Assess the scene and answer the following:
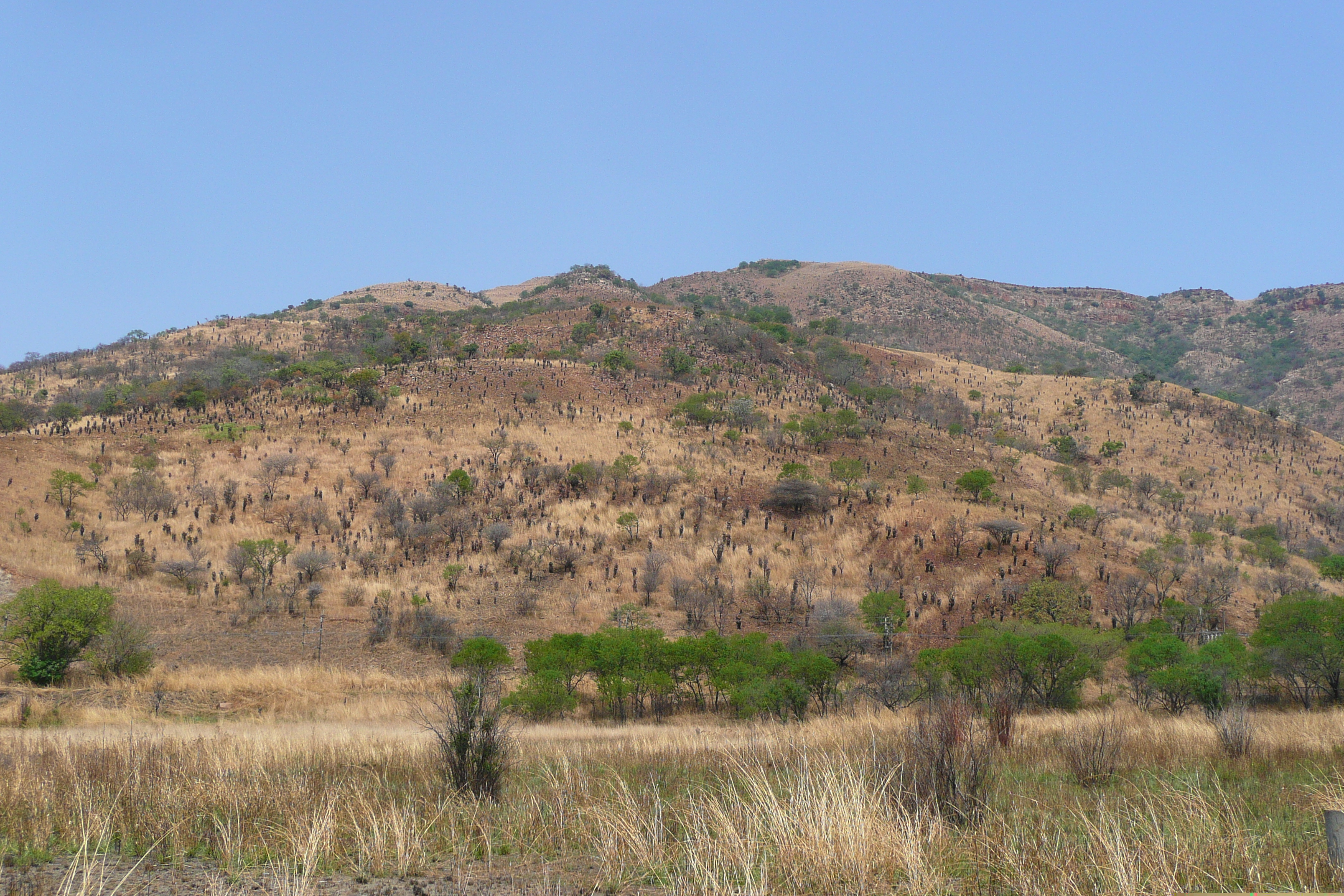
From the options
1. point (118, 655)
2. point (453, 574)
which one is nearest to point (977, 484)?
point (453, 574)

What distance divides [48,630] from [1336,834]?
24.7m

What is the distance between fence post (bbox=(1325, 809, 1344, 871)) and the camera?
3342mm

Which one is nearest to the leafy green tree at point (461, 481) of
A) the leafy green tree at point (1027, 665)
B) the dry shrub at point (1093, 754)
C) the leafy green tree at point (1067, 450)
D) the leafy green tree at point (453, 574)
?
the leafy green tree at point (453, 574)

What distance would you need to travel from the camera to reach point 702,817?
21.3 feet

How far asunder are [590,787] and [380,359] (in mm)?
60788

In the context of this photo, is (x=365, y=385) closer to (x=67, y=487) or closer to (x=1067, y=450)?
(x=67, y=487)

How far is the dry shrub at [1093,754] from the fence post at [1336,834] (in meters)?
5.83

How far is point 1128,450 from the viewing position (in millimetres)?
52594

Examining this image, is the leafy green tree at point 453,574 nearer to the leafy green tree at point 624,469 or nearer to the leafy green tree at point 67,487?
the leafy green tree at point 624,469

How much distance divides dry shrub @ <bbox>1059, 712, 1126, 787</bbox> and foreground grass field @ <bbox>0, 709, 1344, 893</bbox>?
0.13 meters

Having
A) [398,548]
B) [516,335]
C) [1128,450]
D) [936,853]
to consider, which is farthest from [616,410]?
[936,853]

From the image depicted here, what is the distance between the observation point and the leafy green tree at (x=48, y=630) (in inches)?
746

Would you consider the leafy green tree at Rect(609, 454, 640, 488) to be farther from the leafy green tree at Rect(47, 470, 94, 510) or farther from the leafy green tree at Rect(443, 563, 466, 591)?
the leafy green tree at Rect(47, 470, 94, 510)

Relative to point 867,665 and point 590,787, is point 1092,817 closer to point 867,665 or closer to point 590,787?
point 590,787
